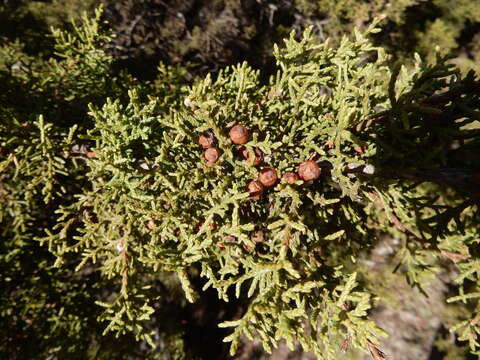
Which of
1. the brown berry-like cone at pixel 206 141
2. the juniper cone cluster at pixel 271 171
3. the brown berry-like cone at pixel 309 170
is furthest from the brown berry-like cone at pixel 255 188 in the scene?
the brown berry-like cone at pixel 206 141

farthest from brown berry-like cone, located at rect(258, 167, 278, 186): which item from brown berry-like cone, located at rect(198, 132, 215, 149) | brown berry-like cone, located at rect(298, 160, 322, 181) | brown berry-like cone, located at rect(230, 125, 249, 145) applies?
brown berry-like cone, located at rect(198, 132, 215, 149)

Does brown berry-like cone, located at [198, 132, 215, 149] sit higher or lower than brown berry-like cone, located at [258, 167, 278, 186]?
higher

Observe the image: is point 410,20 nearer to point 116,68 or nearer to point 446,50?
point 446,50

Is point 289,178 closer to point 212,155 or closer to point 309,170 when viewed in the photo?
point 309,170

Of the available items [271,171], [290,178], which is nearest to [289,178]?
[290,178]

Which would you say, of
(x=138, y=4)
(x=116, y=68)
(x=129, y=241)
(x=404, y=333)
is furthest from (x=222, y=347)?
(x=138, y=4)

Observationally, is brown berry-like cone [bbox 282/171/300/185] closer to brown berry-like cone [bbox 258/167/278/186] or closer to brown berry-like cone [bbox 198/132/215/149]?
brown berry-like cone [bbox 258/167/278/186]
